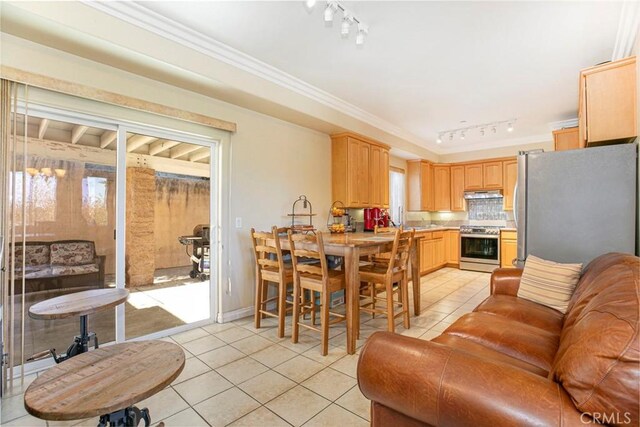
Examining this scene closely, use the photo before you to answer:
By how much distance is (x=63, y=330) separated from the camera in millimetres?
2793

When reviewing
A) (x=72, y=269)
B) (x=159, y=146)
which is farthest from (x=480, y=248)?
(x=72, y=269)

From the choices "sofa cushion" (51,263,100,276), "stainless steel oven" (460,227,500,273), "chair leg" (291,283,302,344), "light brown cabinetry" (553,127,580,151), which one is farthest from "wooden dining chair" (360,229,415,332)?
"stainless steel oven" (460,227,500,273)

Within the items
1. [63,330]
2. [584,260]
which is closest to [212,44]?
[63,330]

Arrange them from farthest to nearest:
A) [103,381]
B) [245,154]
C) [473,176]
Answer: [473,176], [245,154], [103,381]

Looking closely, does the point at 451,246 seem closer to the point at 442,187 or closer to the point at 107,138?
the point at 442,187

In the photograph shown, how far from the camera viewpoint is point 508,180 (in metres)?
6.20

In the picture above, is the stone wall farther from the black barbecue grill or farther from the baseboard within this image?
the baseboard

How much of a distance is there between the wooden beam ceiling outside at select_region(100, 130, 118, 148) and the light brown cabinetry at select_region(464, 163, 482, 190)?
6618 mm

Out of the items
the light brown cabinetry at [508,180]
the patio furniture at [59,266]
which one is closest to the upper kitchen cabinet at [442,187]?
the light brown cabinetry at [508,180]

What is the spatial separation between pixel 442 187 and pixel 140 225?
631cm

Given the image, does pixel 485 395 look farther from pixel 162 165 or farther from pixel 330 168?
pixel 330 168

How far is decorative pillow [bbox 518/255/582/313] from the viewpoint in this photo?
7.27ft

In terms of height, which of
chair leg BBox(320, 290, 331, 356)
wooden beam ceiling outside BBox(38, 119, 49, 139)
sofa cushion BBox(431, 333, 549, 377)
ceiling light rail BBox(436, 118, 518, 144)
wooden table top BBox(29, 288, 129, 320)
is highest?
ceiling light rail BBox(436, 118, 518, 144)

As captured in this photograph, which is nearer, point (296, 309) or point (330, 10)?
point (330, 10)
